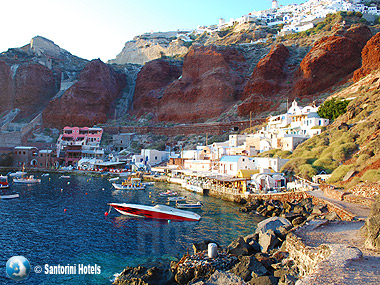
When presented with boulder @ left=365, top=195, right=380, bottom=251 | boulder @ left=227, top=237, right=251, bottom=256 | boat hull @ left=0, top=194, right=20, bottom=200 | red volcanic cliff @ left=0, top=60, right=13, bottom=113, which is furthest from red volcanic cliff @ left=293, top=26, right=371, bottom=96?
red volcanic cliff @ left=0, top=60, right=13, bottom=113

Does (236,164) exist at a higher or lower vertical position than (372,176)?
higher

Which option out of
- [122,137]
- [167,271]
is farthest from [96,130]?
[167,271]

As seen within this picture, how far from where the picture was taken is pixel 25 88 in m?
95.4

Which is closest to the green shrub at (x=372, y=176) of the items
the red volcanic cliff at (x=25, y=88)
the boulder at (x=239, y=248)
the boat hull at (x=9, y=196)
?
the boulder at (x=239, y=248)

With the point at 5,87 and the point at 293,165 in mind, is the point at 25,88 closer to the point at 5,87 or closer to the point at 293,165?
the point at 5,87

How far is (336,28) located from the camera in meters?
76.9

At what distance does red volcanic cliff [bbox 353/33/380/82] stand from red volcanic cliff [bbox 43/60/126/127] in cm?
7109

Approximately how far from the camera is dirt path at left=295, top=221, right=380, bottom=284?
26.4ft

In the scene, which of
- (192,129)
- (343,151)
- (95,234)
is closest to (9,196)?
(95,234)

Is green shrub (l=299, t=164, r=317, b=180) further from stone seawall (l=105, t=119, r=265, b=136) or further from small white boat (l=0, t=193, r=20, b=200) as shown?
stone seawall (l=105, t=119, r=265, b=136)

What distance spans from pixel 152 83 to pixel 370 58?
210 ft

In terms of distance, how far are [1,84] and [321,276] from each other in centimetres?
11103

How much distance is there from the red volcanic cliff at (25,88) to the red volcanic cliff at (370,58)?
9184 centimetres

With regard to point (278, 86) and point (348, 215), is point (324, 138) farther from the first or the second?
point (278, 86)
